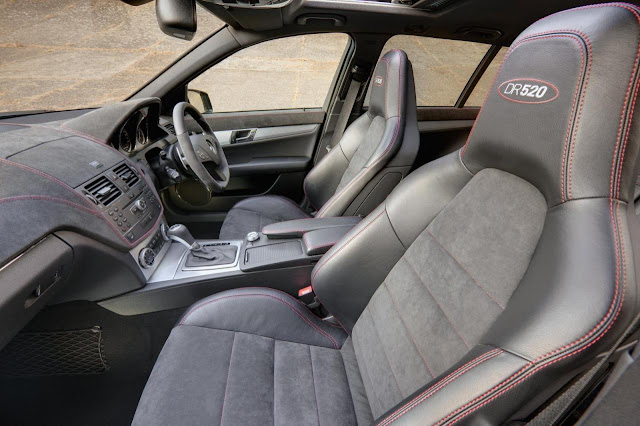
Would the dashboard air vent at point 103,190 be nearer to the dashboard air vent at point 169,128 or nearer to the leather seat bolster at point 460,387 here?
the dashboard air vent at point 169,128

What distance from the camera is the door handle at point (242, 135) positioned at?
7.82 ft

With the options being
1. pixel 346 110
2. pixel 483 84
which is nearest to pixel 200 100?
pixel 346 110

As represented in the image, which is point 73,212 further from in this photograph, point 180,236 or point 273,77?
point 273,77

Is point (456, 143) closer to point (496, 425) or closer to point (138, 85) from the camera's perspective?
point (138, 85)

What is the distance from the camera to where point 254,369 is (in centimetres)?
105

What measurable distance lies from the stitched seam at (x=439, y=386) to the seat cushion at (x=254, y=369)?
381 mm

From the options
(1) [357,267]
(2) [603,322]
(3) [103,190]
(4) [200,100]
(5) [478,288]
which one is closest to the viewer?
(2) [603,322]

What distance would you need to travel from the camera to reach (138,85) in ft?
6.19

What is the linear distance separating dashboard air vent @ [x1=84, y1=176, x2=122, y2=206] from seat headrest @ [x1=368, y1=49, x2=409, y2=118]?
1.16 metres

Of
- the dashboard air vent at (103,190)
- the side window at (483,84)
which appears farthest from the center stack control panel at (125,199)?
the side window at (483,84)

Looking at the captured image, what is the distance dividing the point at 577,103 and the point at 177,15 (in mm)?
1326

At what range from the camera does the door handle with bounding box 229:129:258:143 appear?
93.8 inches

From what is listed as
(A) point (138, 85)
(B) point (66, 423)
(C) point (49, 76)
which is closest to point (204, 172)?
(A) point (138, 85)

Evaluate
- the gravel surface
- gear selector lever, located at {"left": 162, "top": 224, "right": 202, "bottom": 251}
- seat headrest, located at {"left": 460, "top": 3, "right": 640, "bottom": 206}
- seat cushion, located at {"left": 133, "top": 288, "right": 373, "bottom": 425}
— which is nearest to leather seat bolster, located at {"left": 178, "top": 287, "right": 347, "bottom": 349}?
seat cushion, located at {"left": 133, "top": 288, "right": 373, "bottom": 425}
